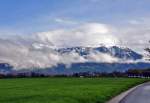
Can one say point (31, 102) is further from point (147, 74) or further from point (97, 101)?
point (147, 74)

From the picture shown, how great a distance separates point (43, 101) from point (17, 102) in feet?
6.23

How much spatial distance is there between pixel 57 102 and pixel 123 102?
4.97 m

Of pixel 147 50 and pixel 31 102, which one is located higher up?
pixel 147 50

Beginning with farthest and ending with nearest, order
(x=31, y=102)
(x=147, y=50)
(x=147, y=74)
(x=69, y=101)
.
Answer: (x=147, y=74), (x=147, y=50), (x=69, y=101), (x=31, y=102)

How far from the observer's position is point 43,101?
3634 centimetres

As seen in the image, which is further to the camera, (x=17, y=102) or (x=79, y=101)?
(x=79, y=101)

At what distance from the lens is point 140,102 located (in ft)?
119

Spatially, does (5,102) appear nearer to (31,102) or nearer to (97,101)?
(31,102)

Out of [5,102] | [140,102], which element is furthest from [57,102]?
[140,102]

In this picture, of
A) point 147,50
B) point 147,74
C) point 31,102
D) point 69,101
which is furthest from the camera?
point 147,74

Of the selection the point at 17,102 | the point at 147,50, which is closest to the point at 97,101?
the point at 17,102

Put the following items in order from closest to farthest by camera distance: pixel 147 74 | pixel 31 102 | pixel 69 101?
pixel 31 102
pixel 69 101
pixel 147 74

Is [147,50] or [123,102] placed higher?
[147,50]

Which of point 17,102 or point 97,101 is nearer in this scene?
point 17,102
